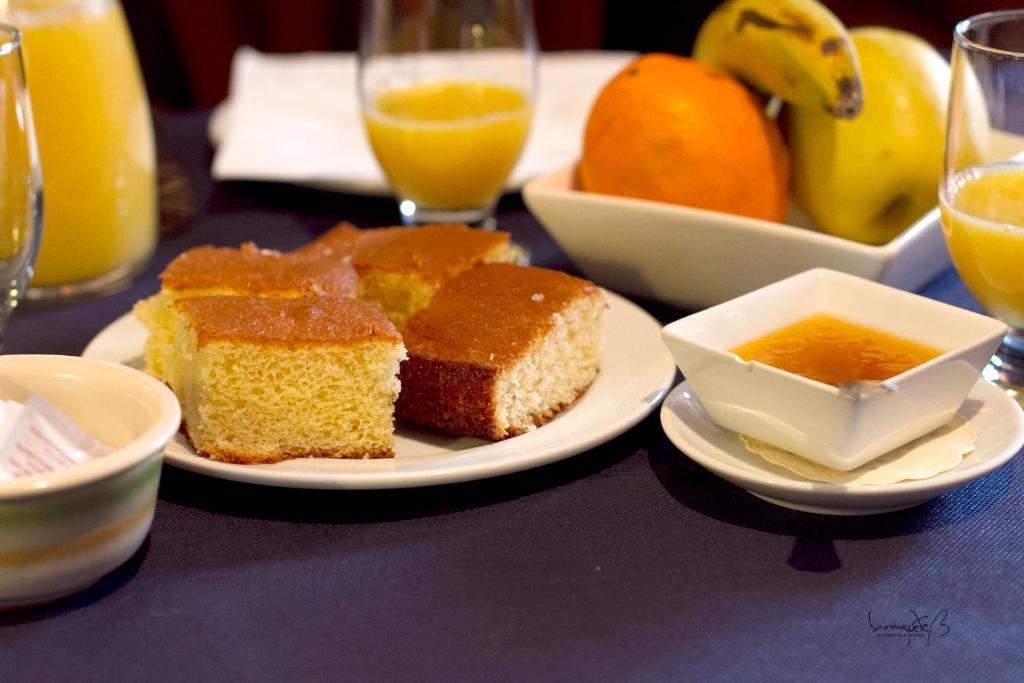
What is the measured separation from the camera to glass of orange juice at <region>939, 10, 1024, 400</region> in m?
1.18

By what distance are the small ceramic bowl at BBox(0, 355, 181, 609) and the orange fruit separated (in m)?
0.72

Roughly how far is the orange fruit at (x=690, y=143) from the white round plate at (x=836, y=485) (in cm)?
42

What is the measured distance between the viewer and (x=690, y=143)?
142cm

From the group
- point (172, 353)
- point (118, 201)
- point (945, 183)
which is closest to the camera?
point (172, 353)

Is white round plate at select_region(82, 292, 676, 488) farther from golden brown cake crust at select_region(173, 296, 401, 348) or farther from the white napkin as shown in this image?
the white napkin

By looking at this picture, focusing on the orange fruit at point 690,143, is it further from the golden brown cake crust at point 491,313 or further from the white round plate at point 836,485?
the white round plate at point 836,485

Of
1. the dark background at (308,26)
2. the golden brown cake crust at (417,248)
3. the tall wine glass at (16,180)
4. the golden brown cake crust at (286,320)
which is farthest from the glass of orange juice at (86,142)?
the dark background at (308,26)

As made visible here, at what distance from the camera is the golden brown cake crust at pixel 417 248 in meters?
1.30

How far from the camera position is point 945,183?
1.27 metres

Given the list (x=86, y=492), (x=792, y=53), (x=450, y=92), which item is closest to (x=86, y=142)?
(x=450, y=92)

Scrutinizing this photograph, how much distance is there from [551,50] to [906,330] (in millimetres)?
2568


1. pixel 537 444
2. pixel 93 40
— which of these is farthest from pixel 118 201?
pixel 537 444

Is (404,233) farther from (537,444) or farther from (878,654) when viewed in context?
(878,654)

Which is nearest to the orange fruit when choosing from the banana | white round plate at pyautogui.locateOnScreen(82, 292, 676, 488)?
the banana
